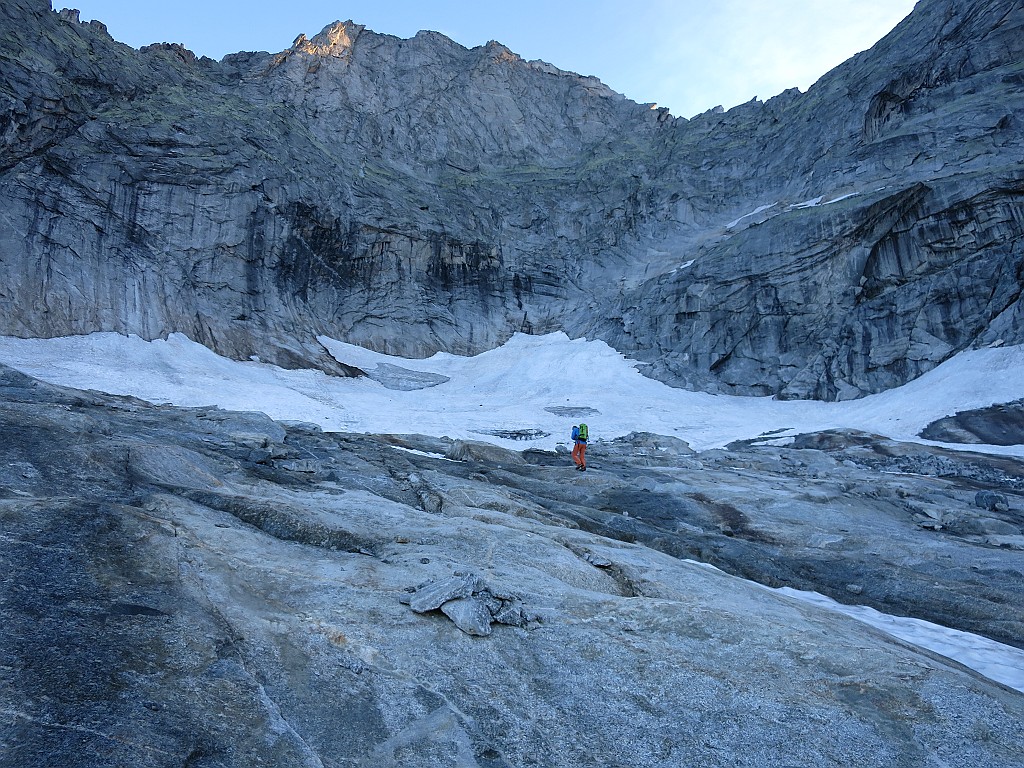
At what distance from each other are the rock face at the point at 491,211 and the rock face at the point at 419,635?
120ft

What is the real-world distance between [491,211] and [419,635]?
235 feet

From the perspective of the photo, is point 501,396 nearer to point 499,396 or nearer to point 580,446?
point 499,396

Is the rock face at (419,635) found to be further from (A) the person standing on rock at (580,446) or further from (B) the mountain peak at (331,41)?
(B) the mountain peak at (331,41)

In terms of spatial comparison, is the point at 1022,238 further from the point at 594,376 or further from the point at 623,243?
the point at 623,243

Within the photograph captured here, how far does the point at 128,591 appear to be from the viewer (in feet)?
17.3

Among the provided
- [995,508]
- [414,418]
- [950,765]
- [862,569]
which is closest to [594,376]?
[414,418]

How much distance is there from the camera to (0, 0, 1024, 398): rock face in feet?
136

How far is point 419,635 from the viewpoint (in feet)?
18.4

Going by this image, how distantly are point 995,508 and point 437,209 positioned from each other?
61.9 m

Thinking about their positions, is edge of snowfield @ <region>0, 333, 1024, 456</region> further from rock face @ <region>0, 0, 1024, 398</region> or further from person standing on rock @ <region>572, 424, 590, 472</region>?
person standing on rock @ <region>572, 424, 590, 472</region>

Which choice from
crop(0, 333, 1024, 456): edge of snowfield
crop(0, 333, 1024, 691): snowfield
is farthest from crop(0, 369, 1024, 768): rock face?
crop(0, 333, 1024, 691): snowfield

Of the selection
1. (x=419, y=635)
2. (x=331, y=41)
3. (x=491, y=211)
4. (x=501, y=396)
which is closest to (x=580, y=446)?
(x=419, y=635)

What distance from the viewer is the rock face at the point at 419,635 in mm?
4105

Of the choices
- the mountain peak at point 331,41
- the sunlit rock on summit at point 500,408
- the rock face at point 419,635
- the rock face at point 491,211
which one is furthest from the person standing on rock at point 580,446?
the mountain peak at point 331,41
